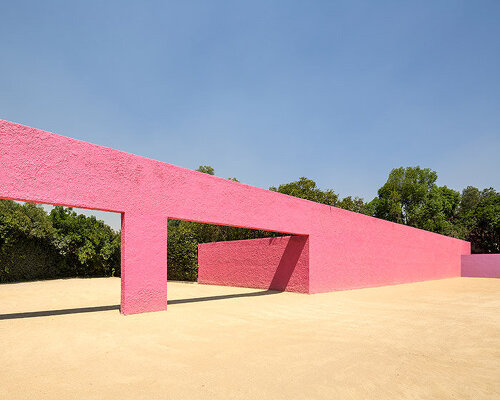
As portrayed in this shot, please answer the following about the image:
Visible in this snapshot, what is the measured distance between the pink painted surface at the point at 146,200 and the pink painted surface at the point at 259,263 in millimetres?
555

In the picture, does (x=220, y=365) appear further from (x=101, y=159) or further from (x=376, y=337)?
(x=101, y=159)

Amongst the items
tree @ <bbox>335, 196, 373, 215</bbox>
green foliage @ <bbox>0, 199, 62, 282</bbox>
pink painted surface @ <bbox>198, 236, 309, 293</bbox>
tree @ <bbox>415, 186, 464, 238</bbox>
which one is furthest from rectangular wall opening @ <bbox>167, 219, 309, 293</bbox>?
tree @ <bbox>415, 186, 464, 238</bbox>

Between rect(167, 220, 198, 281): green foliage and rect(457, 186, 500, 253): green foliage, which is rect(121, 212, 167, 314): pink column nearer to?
rect(167, 220, 198, 281): green foliage

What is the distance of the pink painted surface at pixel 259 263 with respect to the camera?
509 inches

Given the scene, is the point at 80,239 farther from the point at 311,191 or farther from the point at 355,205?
the point at 355,205

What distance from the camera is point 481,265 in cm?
2706

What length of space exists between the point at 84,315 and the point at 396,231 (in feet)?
53.7

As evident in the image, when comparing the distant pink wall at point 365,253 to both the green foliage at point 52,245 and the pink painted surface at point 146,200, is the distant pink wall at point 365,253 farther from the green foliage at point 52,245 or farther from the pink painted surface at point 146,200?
the green foliage at point 52,245

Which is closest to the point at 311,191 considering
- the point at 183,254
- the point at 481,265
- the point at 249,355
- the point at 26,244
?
the point at 183,254

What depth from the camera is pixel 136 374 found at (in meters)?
3.79

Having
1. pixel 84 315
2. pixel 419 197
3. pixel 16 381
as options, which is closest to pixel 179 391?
pixel 16 381

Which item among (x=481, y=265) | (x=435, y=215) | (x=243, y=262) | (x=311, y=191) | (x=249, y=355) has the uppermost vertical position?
(x=311, y=191)

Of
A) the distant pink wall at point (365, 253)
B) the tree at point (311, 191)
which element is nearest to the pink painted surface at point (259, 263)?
the distant pink wall at point (365, 253)

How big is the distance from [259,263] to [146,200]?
8.03m
